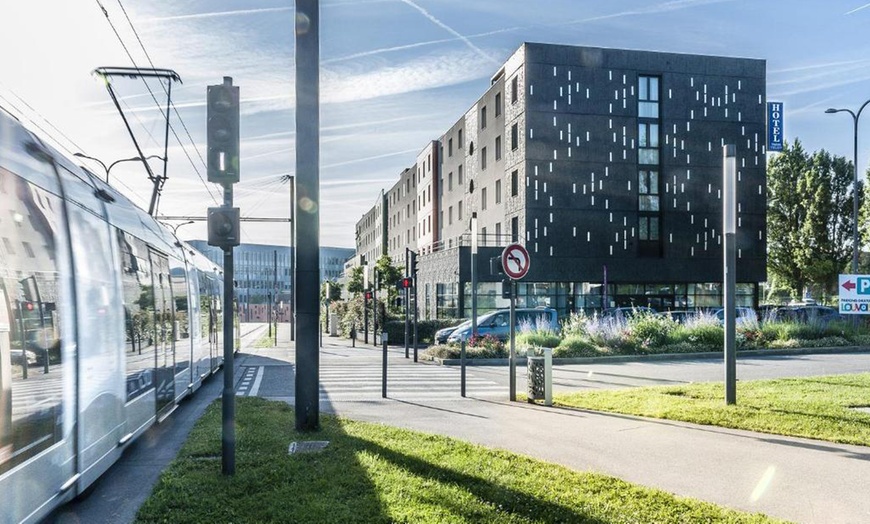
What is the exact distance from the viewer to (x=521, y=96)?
39656 millimetres

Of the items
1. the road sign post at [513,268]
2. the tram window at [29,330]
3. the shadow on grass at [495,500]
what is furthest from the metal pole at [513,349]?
the tram window at [29,330]

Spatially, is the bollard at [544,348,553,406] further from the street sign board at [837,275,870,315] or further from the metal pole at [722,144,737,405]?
the street sign board at [837,275,870,315]

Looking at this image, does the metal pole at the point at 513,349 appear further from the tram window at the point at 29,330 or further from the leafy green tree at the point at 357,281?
the leafy green tree at the point at 357,281

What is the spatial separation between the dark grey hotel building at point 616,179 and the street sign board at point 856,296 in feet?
81.1

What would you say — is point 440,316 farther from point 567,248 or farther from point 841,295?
point 841,295

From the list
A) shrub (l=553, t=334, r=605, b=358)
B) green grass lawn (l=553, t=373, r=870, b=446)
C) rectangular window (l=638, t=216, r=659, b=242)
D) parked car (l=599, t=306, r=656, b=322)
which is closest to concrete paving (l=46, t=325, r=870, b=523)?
green grass lawn (l=553, t=373, r=870, b=446)

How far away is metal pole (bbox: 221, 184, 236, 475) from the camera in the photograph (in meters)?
6.97

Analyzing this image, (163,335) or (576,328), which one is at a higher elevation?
(163,335)

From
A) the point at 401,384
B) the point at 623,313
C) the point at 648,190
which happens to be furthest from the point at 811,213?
the point at 401,384

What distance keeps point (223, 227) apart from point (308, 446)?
275cm

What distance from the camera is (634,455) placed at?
8055 mm

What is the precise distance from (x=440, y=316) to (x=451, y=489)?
3623 cm

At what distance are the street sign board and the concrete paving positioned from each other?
5.50m

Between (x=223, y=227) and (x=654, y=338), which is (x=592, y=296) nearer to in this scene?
(x=654, y=338)
